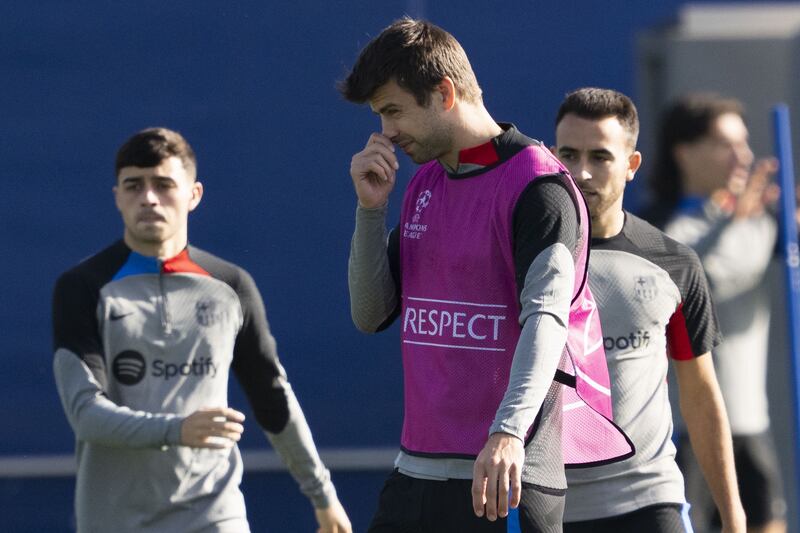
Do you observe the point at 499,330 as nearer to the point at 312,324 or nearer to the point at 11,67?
the point at 312,324

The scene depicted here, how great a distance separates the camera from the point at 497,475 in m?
2.92

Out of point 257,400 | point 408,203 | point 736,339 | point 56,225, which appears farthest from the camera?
point 56,225

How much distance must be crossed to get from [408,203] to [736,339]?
2762 millimetres

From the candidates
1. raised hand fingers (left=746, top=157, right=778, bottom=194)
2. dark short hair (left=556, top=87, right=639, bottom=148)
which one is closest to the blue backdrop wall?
raised hand fingers (left=746, top=157, right=778, bottom=194)

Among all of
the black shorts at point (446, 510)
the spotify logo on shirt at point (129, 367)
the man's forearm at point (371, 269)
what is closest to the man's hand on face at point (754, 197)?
the spotify logo on shirt at point (129, 367)

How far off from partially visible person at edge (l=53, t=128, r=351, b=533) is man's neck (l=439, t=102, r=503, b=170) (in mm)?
1194

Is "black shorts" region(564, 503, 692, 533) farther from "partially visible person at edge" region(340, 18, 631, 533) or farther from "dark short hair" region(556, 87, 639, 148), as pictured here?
"dark short hair" region(556, 87, 639, 148)

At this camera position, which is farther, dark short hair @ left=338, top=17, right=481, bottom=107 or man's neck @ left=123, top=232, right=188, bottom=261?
man's neck @ left=123, top=232, right=188, bottom=261

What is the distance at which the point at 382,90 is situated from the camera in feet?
10.7

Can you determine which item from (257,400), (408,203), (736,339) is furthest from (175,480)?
(736,339)

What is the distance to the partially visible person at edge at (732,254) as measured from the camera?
582 cm

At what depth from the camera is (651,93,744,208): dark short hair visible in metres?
6.02

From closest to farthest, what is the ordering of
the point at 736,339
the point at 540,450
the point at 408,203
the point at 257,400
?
the point at 540,450, the point at 408,203, the point at 257,400, the point at 736,339

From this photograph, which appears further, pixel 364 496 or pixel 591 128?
pixel 364 496
